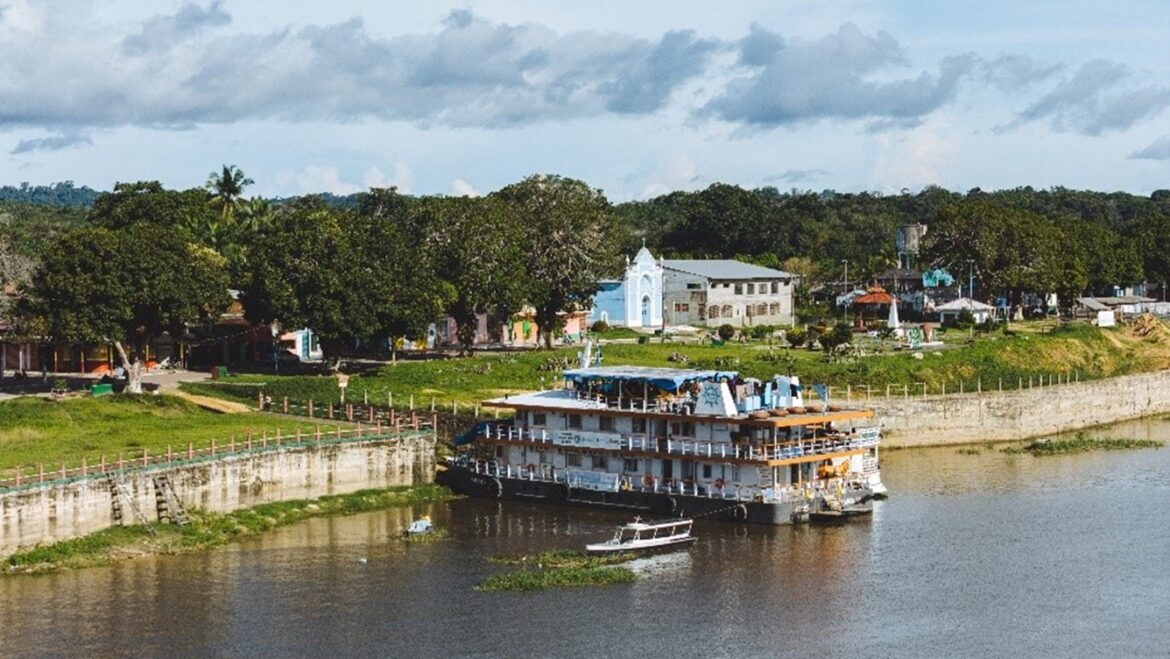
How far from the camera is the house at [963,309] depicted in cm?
15888

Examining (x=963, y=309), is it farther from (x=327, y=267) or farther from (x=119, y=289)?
(x=119, y=289)

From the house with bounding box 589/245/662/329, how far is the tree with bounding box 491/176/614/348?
2110cm

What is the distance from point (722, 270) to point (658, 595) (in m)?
105

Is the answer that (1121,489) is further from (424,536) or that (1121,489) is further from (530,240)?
(530,240)

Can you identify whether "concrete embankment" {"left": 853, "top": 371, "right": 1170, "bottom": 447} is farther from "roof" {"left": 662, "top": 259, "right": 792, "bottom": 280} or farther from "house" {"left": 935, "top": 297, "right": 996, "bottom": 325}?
"roof" {"left": 662, "top": 259, "right": 792, "bottom": 280}

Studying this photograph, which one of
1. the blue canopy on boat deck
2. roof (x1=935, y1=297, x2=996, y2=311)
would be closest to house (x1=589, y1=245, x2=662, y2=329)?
roof (x1=935, y1=297, x2=996, y2=311)

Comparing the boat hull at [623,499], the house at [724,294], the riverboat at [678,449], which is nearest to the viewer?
the boat hull at [623,499]

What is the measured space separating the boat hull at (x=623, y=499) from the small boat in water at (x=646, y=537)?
2.53 meters

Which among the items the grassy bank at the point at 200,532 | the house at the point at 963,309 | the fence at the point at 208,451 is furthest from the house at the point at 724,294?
the grassy bank at the point at 200,532

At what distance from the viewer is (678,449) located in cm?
8019

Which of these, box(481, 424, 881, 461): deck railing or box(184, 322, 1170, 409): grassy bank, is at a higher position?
box(184, 322, 1170, 409): grassy bank

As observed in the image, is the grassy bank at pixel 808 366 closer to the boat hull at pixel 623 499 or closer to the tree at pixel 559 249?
the tree at pixel 559 249

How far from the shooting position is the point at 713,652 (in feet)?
183

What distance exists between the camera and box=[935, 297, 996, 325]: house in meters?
159
